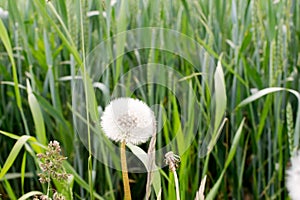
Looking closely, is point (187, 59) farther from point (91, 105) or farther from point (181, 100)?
point (91, 105)

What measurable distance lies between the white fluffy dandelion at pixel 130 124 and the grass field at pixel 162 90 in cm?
41

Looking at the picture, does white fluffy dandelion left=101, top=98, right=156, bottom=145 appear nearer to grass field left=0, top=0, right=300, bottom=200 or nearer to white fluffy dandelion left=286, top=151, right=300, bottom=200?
white fluffy dandelion left=286, top=151, right=300, bottom=200

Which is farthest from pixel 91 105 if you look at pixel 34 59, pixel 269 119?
pixel 34 59

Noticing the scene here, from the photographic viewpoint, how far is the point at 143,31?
1.35 meters

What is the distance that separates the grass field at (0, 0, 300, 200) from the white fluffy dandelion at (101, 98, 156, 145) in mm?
408

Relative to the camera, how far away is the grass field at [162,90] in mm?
1276

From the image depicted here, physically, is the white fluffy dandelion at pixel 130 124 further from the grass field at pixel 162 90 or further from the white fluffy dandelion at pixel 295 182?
the grass field at pixel 162 90

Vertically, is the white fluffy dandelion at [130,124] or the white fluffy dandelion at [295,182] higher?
the white fluffy dandelion at [130,124]

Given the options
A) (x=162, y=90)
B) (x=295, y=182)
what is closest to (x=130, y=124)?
(x=295, y=182)

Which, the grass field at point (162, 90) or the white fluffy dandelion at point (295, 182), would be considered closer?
the white fluffy dandelion at point (295, 182)

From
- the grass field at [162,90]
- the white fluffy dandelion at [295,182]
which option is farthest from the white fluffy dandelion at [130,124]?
the grass field at [162,90]

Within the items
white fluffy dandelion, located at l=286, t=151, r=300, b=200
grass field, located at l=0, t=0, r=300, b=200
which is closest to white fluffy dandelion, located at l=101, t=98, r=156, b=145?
white fluffy dandelion, located at l=286, t=151, r=300, b=200

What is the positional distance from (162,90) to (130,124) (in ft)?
1.74

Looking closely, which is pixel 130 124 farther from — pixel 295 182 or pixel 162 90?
pixel 162 90
